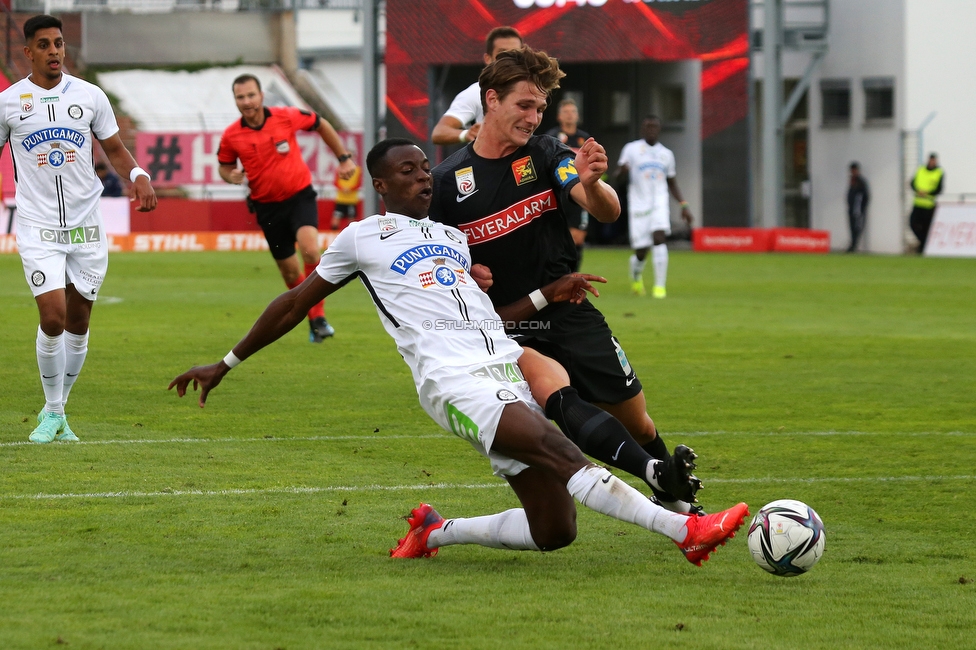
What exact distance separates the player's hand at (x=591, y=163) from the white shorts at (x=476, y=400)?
0.77m

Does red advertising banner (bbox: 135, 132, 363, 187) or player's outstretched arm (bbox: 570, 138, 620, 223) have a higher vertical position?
red advertising banner (bbox: 135, 132, 363, 187)

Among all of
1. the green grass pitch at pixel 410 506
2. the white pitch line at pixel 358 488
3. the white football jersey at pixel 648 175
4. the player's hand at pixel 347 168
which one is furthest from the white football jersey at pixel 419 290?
the white football jersey at pixel 648 175

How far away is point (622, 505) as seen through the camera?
5.09 metres

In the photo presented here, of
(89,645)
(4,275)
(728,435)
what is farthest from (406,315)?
(4,275)

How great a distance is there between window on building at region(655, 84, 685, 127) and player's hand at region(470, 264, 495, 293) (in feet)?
101

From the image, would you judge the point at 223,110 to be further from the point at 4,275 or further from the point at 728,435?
the point at 728,435

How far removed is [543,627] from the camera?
4574 millimetres

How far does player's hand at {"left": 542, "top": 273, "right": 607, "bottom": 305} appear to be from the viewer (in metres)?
5.83

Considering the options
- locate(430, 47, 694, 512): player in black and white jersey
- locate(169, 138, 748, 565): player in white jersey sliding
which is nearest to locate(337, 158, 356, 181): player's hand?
locate(430, 47, 694, 512): player in black and white jersey

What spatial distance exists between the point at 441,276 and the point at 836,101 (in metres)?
30.5

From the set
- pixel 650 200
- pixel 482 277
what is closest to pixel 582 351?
pixel 482 277

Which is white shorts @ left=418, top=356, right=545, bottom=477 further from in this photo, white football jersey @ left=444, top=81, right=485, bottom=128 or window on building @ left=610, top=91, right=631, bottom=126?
window on building @ left=610, top=91, right=631, bottom=126

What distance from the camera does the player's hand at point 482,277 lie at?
19.0 feet

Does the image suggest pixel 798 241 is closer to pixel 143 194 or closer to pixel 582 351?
pixel 143 194
